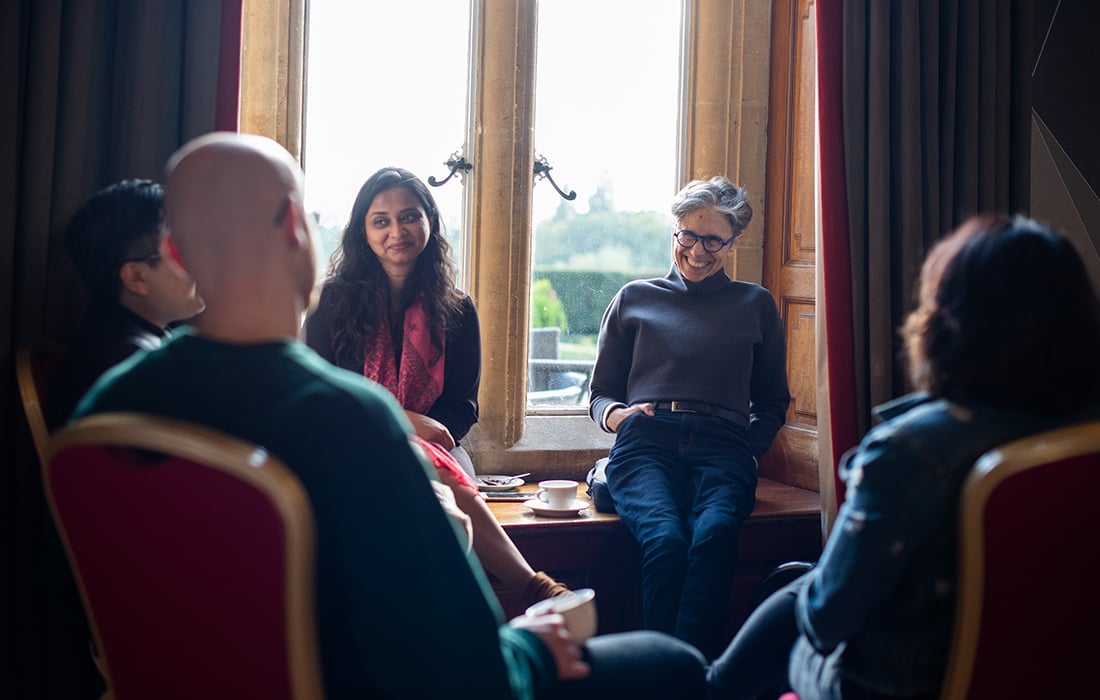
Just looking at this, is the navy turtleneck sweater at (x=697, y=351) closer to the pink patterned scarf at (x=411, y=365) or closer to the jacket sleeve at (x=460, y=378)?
the jacket sleeve at (x=460, y=378)

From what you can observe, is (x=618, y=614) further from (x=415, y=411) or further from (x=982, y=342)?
(x=982, y=342)

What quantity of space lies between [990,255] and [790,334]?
82.1 inches

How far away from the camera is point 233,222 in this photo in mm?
1111

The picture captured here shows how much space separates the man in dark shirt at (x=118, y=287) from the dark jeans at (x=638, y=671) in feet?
3.05

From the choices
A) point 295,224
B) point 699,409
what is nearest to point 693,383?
point 699,409

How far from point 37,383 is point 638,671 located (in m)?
1.16

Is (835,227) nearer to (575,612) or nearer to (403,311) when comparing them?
(403,311)

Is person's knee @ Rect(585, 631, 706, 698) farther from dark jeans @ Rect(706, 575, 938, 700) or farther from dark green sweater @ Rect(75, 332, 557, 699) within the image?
dark jeans @ Rect(706, 575, 938, 700)

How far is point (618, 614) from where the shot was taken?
2838mm

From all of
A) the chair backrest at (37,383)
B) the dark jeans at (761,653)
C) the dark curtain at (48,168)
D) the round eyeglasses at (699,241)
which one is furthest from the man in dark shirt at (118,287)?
the round eyeglasses at (699,241)

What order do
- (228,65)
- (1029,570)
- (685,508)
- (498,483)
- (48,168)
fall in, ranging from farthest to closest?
(498,483) < (685,508) < (228,65) < (48,168) < (1029,570)

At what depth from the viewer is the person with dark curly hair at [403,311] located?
2652mm

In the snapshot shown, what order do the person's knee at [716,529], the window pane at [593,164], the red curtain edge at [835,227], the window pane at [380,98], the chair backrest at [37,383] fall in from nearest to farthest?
1. the chair backrest at [37,383]
2. the person's knee at [716,529]
3. the red curtain edge at [835,227]
4. the window pane at [380,98]
5. the window pane at [593,164]

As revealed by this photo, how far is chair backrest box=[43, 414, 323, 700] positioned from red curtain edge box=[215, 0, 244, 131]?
4.59 ft
